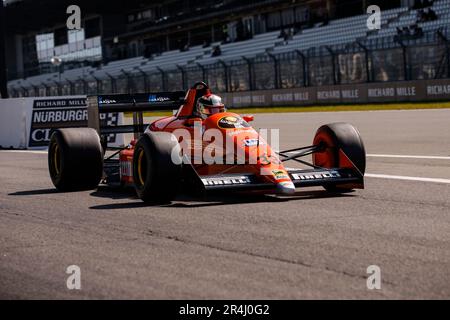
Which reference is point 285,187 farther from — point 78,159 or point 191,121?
point 78,159

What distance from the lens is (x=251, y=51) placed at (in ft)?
154

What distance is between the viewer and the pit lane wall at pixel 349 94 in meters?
28.3

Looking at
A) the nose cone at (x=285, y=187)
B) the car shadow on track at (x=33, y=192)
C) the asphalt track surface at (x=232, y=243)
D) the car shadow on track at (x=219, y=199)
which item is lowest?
the asphalt track surface at (x=232, y=243)

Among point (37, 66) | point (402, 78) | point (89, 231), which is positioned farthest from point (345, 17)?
point (37, 66)

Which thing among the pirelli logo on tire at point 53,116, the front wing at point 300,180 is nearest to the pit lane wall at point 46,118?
the pirelli logo on tire at point 53,116

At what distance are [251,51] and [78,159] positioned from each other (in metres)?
37.8

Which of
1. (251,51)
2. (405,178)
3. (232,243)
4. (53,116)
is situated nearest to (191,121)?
(405,178)

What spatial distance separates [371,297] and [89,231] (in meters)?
3.11

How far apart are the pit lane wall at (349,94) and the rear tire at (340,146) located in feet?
63.2

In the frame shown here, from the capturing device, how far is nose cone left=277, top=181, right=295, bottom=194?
809 cm

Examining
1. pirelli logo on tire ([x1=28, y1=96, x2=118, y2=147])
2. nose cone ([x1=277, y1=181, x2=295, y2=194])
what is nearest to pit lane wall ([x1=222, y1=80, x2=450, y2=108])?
pirelli logo on tire ([x1=28, y1=96, x2=118, y2=147])

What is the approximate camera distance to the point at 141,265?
5.38m

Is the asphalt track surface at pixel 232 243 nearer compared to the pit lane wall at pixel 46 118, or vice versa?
the asphalt track surface at pixel 232 243

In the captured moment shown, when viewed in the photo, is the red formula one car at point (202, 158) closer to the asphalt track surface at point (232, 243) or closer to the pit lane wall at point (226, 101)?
the asphalt track surface at point (232, 243)
